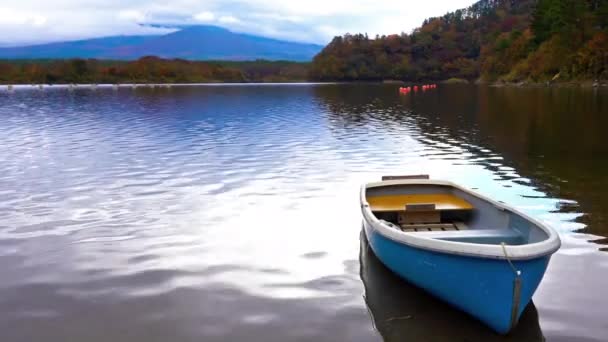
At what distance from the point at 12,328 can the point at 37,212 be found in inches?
327

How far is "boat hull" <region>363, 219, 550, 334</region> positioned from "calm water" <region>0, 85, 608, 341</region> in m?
0.49

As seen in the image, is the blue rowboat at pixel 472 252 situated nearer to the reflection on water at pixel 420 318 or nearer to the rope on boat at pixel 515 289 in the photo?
the rope on boat at pixel 515 289

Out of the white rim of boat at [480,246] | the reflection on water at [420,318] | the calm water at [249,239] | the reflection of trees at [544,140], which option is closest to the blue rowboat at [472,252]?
the white rim of boat at [480,246]

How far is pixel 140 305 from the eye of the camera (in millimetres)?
9609

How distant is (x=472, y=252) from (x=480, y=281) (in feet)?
1.84

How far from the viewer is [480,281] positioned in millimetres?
7785

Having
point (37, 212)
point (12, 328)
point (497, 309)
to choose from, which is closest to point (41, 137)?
point (37, 212)

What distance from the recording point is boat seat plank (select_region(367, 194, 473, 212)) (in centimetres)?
1255

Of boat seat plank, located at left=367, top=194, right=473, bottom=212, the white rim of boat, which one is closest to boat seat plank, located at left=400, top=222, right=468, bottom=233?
boat seat plank, located at left=367, top=194, right=473, bottom=212

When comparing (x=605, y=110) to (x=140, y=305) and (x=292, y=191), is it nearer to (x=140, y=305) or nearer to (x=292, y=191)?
(x=292, y=191)

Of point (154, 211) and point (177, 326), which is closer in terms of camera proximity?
point (177, 326)

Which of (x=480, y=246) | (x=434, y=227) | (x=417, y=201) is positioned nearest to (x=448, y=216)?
(x=434, y=227)

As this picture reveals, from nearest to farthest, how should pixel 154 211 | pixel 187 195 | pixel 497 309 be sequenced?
pixel 497 309
pixel 154 211
pixel 187 195

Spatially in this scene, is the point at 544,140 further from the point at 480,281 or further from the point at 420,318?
the point at 480,281
